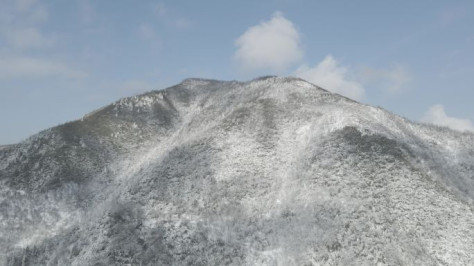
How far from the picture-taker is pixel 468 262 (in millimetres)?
32469

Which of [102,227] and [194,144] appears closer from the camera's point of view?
[102,227]

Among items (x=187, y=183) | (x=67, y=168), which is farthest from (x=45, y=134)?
(x=187, y=183)

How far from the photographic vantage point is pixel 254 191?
43312 millimetres

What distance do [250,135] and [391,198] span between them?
20233mm

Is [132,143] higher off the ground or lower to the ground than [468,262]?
higher

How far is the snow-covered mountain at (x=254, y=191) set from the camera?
114 ft

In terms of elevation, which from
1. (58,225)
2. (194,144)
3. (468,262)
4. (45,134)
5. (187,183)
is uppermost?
(45,134)

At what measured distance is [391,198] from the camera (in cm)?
3738

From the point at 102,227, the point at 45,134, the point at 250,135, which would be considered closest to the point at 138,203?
the point at 102,227

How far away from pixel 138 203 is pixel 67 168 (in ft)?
60.5

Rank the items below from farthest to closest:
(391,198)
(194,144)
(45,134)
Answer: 1. (45,134)
2. (194,144)
3. (391,198)

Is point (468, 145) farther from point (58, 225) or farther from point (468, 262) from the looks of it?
point (58, 225)

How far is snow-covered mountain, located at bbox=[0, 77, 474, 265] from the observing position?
34844mm

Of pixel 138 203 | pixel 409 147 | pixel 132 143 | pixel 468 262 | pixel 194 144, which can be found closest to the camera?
pixel 468 262
